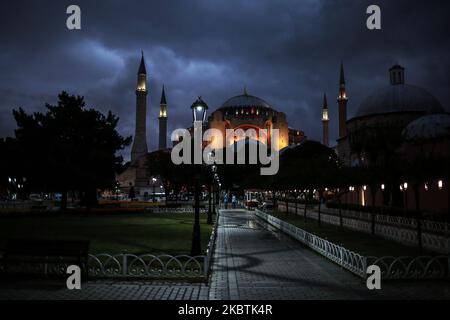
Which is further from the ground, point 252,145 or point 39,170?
point 252,145

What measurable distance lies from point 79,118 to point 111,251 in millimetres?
27582

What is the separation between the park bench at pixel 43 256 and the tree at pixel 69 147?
84.5 feet

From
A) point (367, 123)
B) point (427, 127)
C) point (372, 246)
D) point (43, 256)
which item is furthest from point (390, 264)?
point (367, 123)

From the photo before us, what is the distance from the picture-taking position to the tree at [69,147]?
34.9 meters

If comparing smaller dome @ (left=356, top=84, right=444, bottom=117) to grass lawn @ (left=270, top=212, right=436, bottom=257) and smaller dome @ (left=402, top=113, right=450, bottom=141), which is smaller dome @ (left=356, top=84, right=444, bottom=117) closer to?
smaller dome @ (left=402, top=113, right=450, bottom=141)

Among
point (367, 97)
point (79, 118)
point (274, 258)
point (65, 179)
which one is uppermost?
point (367, 97)

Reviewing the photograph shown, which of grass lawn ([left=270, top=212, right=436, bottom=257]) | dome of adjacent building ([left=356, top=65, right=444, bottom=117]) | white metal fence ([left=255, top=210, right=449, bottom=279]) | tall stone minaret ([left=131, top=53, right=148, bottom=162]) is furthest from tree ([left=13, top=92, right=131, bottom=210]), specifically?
tall stone minaret ([left=131, top=53, right=148, bottom=162])

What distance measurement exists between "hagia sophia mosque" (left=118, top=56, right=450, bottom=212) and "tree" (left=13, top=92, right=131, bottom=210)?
21730mm

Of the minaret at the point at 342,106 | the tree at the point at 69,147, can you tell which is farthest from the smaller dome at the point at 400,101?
the tree at the point at 69,147

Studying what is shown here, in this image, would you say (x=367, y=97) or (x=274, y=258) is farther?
(x=367, y=97)

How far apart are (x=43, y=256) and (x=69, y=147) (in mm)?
27404
